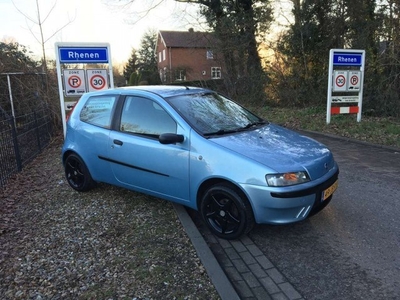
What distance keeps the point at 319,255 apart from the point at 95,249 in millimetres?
2400

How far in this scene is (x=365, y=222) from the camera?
4336 millimetres

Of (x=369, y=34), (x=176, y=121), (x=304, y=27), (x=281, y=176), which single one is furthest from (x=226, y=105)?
(x=304, y=27)

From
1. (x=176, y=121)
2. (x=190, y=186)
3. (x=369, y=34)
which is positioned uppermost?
(x=369, y=34)

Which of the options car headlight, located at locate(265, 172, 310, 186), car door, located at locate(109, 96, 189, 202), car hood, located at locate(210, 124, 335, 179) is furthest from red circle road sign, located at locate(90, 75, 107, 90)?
car headlight, located at locate(265, 172, 310, 186)

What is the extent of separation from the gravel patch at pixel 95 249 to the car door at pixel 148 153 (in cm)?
47

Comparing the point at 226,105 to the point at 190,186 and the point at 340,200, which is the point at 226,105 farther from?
the point at 340,200

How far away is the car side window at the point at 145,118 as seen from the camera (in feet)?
14.3

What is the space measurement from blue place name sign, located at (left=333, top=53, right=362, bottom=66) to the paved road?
6.15 m

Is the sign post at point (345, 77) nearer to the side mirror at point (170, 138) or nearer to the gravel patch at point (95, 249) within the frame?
the gravel patch at point (95, 249)

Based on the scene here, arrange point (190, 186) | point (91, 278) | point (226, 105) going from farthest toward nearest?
point (226, 105), point (190, 186), point (91, 278)

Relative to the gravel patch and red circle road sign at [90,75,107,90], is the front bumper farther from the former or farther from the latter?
red circle road sign at [90,75,107,90]

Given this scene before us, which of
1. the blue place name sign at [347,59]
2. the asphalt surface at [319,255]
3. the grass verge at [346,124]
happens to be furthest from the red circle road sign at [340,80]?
the asphalt surface at [319,255]

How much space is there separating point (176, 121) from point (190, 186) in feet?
2.67

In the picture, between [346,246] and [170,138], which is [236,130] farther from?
[346,246]
